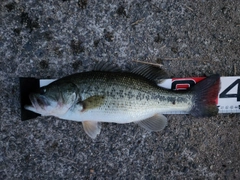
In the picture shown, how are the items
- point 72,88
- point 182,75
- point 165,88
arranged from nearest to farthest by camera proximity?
point 72,88 < point 165,88 < point 182,75

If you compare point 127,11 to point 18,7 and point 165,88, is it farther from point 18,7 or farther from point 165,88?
point 18,7

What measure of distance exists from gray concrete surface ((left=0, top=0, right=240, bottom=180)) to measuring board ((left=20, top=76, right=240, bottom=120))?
86mm

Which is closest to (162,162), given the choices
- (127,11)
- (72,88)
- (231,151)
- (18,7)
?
(231,151)

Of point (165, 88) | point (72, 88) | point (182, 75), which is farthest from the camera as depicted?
point (182, 75)

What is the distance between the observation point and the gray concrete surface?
250 centimetres

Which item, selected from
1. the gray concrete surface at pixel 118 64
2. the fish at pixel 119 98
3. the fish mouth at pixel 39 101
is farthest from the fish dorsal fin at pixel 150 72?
the fish mouth at pixel 39 101

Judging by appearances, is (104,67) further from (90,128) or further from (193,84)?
(193,84)

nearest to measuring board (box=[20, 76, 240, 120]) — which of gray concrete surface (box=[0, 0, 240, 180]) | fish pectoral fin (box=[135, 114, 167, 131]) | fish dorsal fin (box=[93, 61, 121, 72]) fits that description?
gray concrete surface (box=[0, 0, 240, 180])

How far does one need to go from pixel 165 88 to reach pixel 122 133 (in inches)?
24.4

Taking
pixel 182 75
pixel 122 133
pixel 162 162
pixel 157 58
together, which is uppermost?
pixel 157 58

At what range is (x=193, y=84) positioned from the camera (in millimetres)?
2535

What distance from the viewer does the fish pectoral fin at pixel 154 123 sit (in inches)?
96.5

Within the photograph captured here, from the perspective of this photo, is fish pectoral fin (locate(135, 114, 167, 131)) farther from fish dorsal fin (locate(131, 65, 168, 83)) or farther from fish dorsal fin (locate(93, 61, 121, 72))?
fish dorsal fin (locate(93, 61, 121, 72))

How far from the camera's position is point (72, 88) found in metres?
2.21
